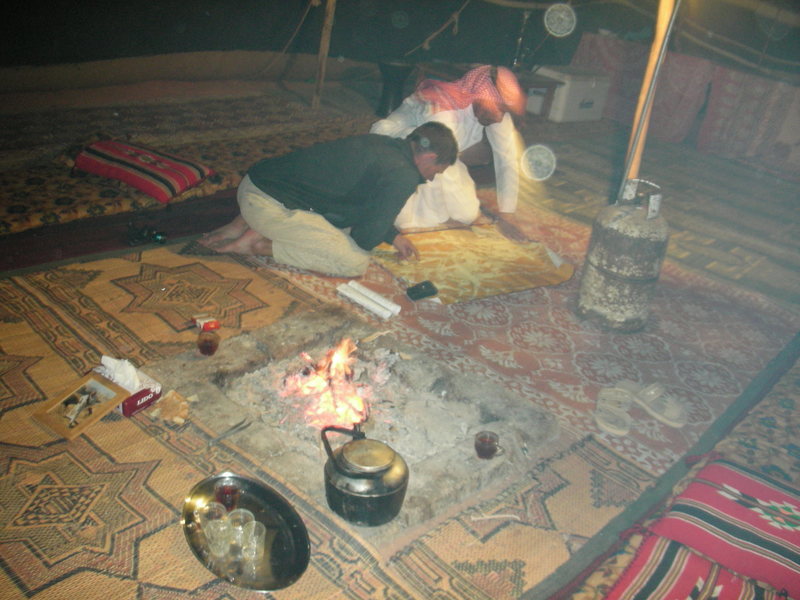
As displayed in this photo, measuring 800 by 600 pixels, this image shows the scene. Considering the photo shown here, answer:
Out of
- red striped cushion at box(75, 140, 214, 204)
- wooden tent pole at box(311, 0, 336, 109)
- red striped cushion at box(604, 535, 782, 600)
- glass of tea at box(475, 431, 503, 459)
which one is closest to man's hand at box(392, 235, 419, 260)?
red striped cushion at box(75, 140, 214, 204)

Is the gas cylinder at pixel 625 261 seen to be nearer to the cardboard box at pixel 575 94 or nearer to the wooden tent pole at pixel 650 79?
the wooden tent pole at pixel 650 79

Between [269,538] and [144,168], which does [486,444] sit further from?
[144,168]

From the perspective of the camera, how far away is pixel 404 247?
4.88m

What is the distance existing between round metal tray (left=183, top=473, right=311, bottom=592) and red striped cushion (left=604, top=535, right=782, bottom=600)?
1246 mm

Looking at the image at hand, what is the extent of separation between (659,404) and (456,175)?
293cm

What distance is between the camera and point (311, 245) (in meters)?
4.56

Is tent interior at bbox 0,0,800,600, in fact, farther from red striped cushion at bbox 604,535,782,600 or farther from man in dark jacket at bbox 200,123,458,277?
man in dark jacket at bbox 200,123,458,277

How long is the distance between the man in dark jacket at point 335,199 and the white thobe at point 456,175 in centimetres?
93

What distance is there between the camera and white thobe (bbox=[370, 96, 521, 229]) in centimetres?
546

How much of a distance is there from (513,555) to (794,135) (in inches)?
405

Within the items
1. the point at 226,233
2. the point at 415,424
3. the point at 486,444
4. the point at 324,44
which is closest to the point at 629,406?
the point at 486,444

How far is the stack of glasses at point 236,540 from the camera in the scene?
2.34 meters

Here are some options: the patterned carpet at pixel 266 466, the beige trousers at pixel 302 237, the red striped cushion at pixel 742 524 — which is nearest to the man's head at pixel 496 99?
the patterned carpet at pixel 266 466

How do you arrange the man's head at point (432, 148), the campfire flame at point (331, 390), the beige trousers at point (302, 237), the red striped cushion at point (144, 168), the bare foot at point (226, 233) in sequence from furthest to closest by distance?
the bare foot at point (226, 233) < the red striped cushion at point (144, 168) < the beige trousers at point (302, 237) < the man's head at point (432, 148) < the campfire flame at point (331, 390)
